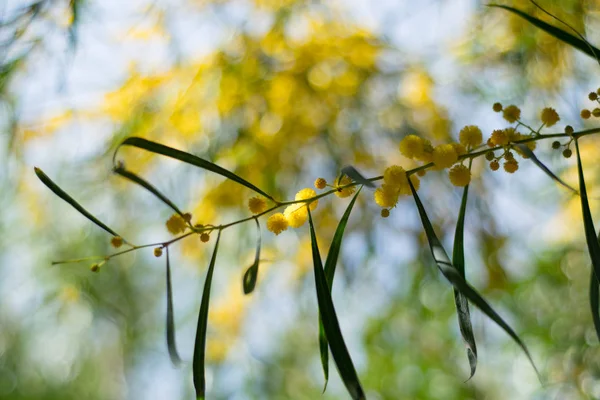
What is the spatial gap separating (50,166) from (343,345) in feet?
4.49

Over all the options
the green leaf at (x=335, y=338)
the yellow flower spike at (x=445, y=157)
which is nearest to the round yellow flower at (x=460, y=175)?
the yellow flower spike at (x=445, y=157)

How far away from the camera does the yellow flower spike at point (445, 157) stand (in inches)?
19.2

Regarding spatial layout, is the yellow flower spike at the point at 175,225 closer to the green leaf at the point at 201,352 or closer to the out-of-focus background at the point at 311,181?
the green leaf at the point at 201,352

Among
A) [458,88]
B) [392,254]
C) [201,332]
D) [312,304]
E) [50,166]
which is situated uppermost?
[458,88]

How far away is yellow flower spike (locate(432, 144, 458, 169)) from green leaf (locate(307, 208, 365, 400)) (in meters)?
0.11

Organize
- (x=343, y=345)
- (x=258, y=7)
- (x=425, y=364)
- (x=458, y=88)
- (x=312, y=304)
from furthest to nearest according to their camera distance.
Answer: (x=425, y=364) → (x=312, y=304) → (x=458, y=88) → (x=258, y=7) → (x=343, y=345)

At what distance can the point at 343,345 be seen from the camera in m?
0.45

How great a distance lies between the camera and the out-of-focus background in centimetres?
140

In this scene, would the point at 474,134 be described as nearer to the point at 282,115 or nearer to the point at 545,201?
the point at 282,115

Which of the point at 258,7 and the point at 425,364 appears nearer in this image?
the point at 258,7

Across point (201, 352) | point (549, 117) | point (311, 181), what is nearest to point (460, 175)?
point (549, 117)

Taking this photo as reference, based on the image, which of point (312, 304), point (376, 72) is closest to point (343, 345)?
point (376, 72)

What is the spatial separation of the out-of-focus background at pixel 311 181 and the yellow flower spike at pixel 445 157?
0.63 metres

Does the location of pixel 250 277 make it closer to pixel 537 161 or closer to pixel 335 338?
pixel 335 338
